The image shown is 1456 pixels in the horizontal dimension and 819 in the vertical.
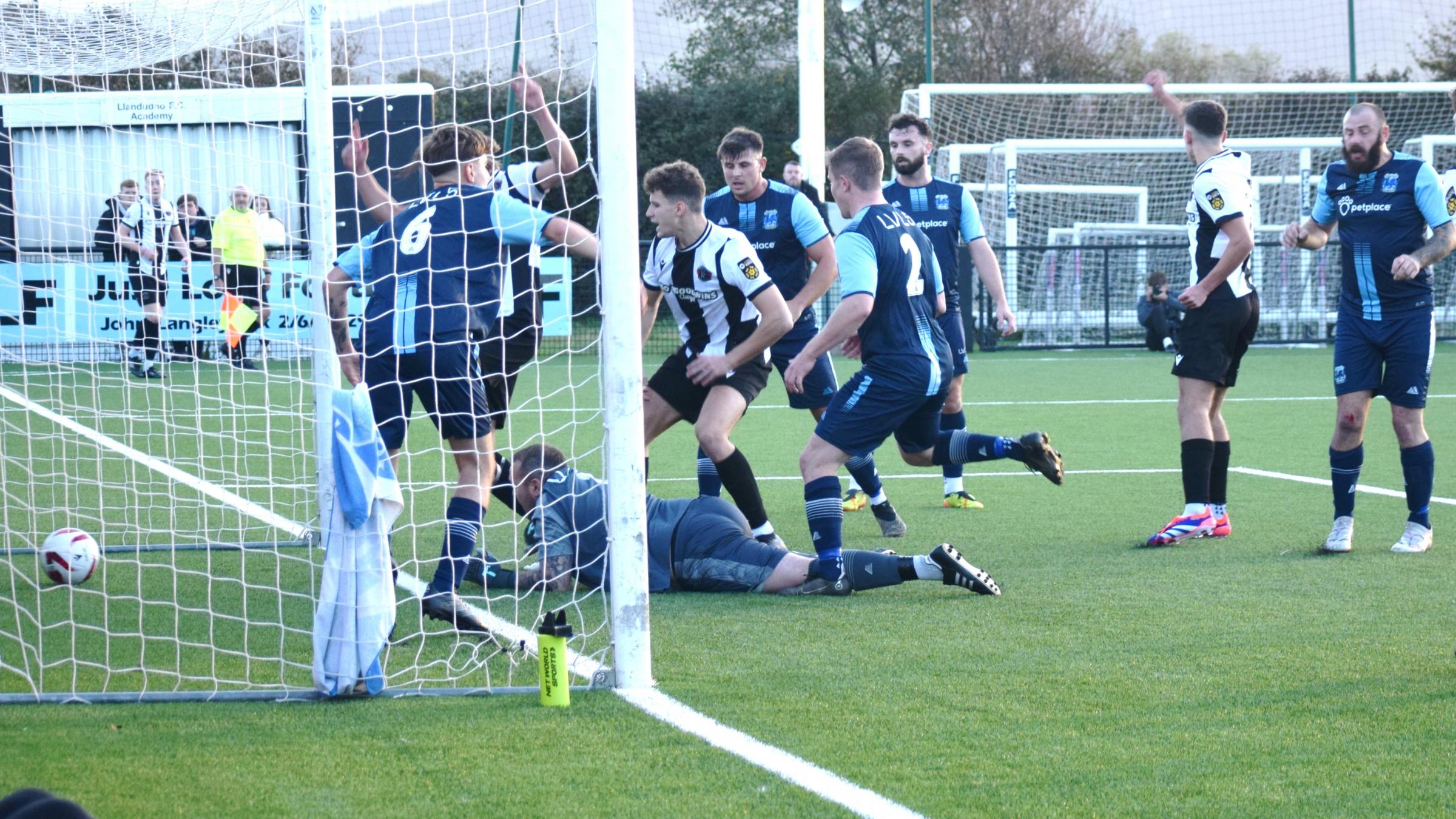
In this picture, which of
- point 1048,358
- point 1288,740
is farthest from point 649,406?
point 1048,358

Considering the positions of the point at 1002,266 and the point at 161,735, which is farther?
the point at 1002,266

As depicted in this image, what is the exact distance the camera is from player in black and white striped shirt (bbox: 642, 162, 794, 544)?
240 inches

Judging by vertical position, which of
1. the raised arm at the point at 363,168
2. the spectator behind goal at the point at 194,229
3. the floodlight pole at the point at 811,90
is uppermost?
the floodlight pole at the point at 811,90

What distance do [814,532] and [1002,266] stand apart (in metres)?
15.7

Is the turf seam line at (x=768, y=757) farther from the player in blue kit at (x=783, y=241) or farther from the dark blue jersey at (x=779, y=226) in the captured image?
the dark blue jersey at (x=779, y=226)

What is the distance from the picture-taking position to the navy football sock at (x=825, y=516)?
570 centimetres

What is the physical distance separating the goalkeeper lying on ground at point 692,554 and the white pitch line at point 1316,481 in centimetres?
337

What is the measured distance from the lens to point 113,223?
944 centimetres

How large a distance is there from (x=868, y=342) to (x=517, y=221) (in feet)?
5.60

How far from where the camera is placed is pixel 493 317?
5.50 meters

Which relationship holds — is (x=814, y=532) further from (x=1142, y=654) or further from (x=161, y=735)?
(x=161, y=735)

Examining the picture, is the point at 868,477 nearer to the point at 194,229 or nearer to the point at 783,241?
the point at 783,241

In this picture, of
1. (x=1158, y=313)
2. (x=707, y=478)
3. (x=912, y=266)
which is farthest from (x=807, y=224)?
(x=1158, y=313)

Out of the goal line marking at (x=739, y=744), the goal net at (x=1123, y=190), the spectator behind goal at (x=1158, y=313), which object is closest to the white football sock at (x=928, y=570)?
the goal line marking at (x=739, y=744)
